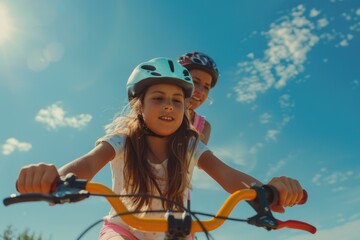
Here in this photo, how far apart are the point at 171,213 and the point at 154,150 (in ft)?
9.01

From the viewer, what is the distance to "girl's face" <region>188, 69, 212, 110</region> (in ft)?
23.0

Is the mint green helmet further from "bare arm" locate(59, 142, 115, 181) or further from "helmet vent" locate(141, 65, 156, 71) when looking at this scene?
"bare arm" locate(59, 142, 115, 181)

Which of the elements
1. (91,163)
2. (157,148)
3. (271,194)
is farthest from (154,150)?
(271,194)

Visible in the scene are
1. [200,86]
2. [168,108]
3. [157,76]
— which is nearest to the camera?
[168,108]

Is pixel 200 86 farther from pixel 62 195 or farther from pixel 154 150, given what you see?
pixel 62 195

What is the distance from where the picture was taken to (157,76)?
4770 mm

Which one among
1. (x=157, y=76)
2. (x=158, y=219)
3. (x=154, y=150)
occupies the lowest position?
(x=158, y=219)

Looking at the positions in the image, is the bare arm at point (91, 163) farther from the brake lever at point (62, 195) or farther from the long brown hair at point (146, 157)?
the brake lever at point (62, 195)

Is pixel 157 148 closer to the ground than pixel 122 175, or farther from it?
farther from it

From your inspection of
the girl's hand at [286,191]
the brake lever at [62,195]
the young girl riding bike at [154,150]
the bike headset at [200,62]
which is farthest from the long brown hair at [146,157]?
the bike headset at [200,62]

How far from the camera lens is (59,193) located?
2291 mm

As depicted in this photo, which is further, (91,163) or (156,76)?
(156,76)

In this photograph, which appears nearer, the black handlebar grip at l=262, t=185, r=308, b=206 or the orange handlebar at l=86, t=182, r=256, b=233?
the orange handlebar at l=86, t=182, r=256, b=233

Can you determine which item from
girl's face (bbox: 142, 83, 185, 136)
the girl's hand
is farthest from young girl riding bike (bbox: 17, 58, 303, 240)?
the girl's hand
